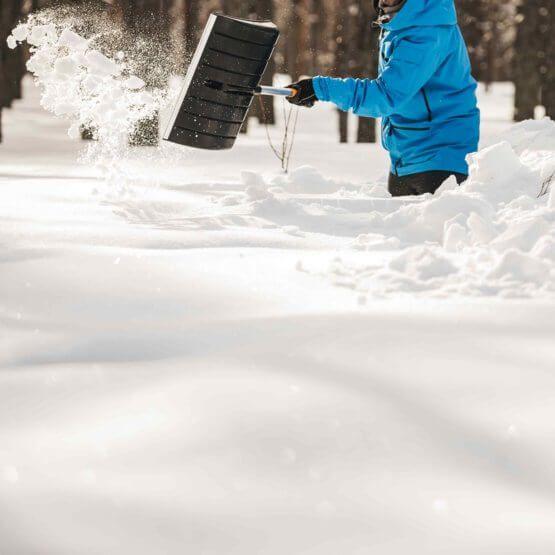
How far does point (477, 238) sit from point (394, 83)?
142 cm

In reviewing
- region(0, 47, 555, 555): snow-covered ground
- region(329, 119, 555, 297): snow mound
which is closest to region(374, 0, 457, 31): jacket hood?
region(329, 119, 555, 297): snow mound

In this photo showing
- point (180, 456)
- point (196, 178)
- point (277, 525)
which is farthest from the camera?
point (196, 178)

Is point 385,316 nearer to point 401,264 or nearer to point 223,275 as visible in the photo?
point 401,264

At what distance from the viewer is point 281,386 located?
180cm

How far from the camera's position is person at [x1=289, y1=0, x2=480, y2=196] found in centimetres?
403

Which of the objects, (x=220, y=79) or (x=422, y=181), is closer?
(x=220, y=79)

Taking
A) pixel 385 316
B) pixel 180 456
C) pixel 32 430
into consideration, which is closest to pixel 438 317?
pixel 385 316

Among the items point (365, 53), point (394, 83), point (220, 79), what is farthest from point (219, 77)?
point (365, 53)

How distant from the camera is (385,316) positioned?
2180 millimetres

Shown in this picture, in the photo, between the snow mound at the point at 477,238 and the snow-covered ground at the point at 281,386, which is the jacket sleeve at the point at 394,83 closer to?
the snow mound at the point at 477,238

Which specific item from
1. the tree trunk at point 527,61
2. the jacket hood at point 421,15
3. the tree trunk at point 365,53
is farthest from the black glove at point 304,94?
the tree trunk at point 527,61

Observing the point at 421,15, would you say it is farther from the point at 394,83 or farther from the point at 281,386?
the point at 281,386

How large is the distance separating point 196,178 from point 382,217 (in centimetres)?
260

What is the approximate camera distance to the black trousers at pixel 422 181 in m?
Result: 4.38
